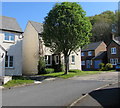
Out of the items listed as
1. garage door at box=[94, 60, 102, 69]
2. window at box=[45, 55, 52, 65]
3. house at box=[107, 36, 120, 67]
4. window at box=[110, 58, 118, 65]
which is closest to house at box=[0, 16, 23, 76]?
window at box=[45, 55, 52, 65]

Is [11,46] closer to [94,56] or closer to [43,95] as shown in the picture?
[43,95]

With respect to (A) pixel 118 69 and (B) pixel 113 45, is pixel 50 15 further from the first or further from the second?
(B) pixel 113 45

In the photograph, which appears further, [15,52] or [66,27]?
[15,52]

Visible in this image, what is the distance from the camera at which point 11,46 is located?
2195 cm

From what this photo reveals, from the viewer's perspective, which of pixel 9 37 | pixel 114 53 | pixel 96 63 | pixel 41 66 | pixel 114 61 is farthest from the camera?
pixel 96 63

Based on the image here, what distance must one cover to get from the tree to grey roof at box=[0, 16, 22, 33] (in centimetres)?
452

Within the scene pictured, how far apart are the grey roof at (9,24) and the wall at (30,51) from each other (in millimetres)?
3537

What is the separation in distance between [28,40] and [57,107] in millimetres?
22107

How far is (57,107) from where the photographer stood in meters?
7.10

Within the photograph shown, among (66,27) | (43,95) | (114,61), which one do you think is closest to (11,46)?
(66,27)

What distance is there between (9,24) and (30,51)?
614cm

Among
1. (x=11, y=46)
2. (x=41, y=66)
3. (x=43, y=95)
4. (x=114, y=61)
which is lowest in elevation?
(x=43, y=95)

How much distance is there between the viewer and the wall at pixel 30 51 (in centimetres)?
2636

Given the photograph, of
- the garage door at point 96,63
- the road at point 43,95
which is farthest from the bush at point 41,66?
the garage door at point 96,63
